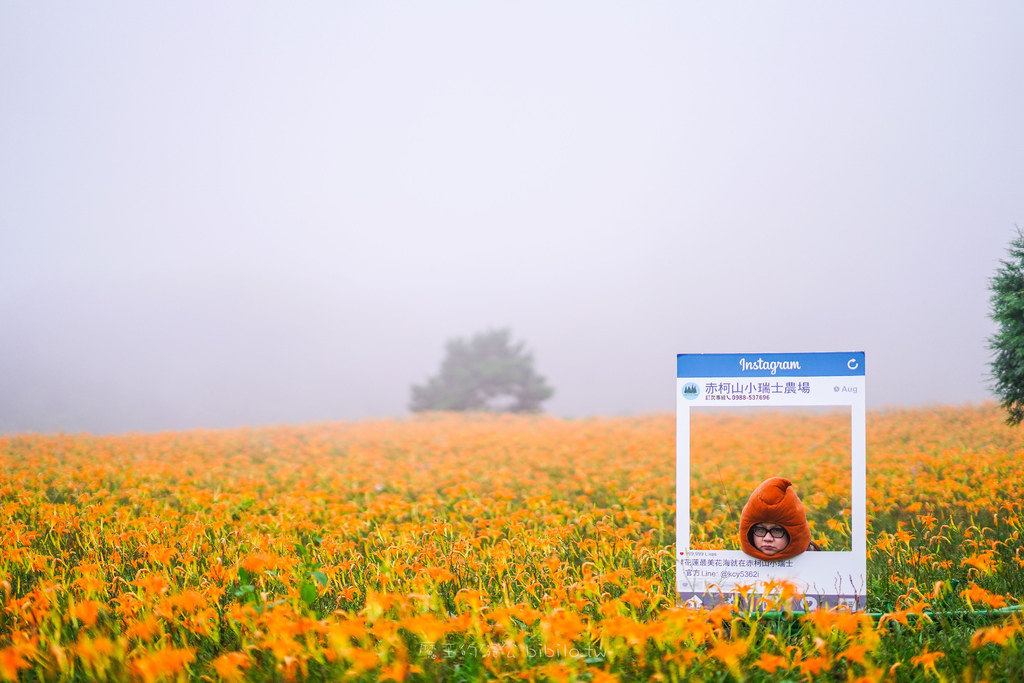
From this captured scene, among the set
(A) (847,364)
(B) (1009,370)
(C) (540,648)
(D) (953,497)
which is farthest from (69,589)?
(B) (1009,370)

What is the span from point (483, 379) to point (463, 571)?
14940mm

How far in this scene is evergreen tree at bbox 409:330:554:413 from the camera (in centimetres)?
1856

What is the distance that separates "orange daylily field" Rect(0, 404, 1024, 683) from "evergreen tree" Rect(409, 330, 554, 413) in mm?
10862

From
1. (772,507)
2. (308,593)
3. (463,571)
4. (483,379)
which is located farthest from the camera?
(483,379)

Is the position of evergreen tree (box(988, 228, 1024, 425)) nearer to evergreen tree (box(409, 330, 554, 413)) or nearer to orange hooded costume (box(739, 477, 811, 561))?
orange hooded costume (box(739, 477, 811, 561))

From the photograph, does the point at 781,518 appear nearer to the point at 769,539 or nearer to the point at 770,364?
the point at 769,539

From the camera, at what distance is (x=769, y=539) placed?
10.7 ft

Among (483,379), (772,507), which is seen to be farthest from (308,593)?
(483,379)

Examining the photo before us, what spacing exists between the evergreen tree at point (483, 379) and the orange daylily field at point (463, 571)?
428 inches

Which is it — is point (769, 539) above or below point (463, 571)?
above

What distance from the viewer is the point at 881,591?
11.7 feet

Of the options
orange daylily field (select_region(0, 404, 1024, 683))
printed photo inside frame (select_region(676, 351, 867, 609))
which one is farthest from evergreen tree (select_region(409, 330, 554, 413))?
printed photo inside frame (select_region(676, 351, 867, 609))

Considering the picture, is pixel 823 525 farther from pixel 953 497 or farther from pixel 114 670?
pixel 114 670

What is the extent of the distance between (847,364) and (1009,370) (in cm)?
256
